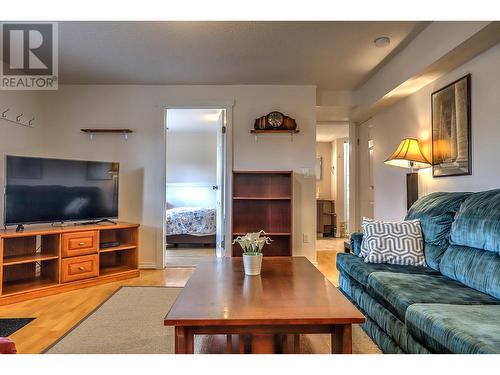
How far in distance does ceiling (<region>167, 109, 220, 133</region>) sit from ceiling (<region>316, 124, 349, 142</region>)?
6.98ft

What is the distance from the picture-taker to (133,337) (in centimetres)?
219

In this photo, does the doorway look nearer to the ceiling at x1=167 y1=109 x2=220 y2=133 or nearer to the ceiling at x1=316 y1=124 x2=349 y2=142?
the ceiling at x1=316 y1=124 x2=349 y2=142

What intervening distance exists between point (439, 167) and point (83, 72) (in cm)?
406

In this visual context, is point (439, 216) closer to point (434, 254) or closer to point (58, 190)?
point (434, 254)

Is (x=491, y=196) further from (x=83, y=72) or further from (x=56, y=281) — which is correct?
(x=83, y=72)

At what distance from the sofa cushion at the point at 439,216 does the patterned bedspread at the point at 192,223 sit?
3.70m

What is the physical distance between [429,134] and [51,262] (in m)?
4.08

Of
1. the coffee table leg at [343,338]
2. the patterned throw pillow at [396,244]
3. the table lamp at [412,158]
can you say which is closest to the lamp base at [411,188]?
the table lamp at [412,158]

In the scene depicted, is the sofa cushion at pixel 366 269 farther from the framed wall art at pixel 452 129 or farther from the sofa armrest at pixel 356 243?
the framed wall art at pixel 452 129

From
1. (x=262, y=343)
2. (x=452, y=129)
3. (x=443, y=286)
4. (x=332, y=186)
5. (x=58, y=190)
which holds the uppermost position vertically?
(x=452, y=129)

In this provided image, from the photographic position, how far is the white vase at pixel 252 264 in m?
2.04

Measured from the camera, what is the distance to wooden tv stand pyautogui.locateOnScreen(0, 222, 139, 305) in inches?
122

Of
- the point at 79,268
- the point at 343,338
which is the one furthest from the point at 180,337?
the point at 79,268
